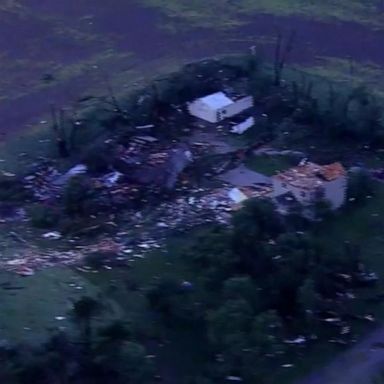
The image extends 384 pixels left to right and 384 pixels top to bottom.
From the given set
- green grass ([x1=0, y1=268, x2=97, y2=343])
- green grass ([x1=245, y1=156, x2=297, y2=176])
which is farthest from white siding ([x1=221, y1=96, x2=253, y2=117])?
green grass ([x1=0, y1=268, x2=97, y2=343])

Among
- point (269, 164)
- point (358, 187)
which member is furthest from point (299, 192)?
point (269, 164)

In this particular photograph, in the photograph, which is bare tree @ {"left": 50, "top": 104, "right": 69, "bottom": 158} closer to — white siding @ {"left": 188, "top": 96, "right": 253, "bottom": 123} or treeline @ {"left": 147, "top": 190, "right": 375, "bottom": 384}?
white siding @ {"left": 188, "top": 96, "right": 253, "bottom": 123}

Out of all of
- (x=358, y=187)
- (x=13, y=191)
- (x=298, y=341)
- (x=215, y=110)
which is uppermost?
(x=215, y=110)

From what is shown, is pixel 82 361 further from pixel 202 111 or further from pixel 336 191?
pixel 202 111

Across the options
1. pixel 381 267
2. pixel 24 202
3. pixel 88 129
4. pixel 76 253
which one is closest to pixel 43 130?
pixel 88 129

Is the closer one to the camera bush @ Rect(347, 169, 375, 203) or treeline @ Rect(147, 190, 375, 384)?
treeline @ Rect(147, 190, 375, 384)

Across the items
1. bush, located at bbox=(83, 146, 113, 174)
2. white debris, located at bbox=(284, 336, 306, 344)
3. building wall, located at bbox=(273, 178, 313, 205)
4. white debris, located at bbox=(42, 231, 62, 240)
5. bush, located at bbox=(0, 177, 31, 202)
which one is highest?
building wall, located at bbox=(273, 178, 313, 205)

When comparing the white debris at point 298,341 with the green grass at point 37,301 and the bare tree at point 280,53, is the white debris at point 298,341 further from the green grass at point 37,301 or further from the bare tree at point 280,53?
the bare tree at point 280,53
